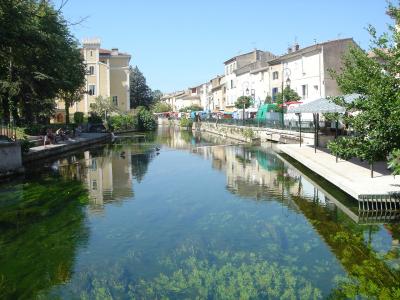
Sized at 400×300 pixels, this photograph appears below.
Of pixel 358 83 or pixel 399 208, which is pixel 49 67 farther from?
pixel 399 208

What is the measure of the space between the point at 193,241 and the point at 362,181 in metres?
6.63

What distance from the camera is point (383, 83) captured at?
14508mm

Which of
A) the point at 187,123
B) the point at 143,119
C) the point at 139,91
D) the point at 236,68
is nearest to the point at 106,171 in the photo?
the point at 143,119

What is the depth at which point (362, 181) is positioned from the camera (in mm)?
16906

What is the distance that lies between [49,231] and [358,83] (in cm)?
1065

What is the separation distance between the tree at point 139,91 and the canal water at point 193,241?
2772 inches

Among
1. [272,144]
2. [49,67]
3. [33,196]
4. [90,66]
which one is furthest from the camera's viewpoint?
[90,66]

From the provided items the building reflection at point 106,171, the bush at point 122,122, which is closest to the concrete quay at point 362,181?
the building reflection at point 106,171

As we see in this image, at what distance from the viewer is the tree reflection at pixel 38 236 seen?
10828 mm

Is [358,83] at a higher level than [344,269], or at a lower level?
higher

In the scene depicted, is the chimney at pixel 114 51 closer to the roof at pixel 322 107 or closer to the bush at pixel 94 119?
the bush at pixel 94 119

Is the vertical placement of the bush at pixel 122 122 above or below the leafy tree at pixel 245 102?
below

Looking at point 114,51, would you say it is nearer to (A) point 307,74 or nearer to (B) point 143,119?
(B) point 143,119

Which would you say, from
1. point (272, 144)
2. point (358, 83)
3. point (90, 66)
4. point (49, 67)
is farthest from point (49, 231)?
point (90, 66)
